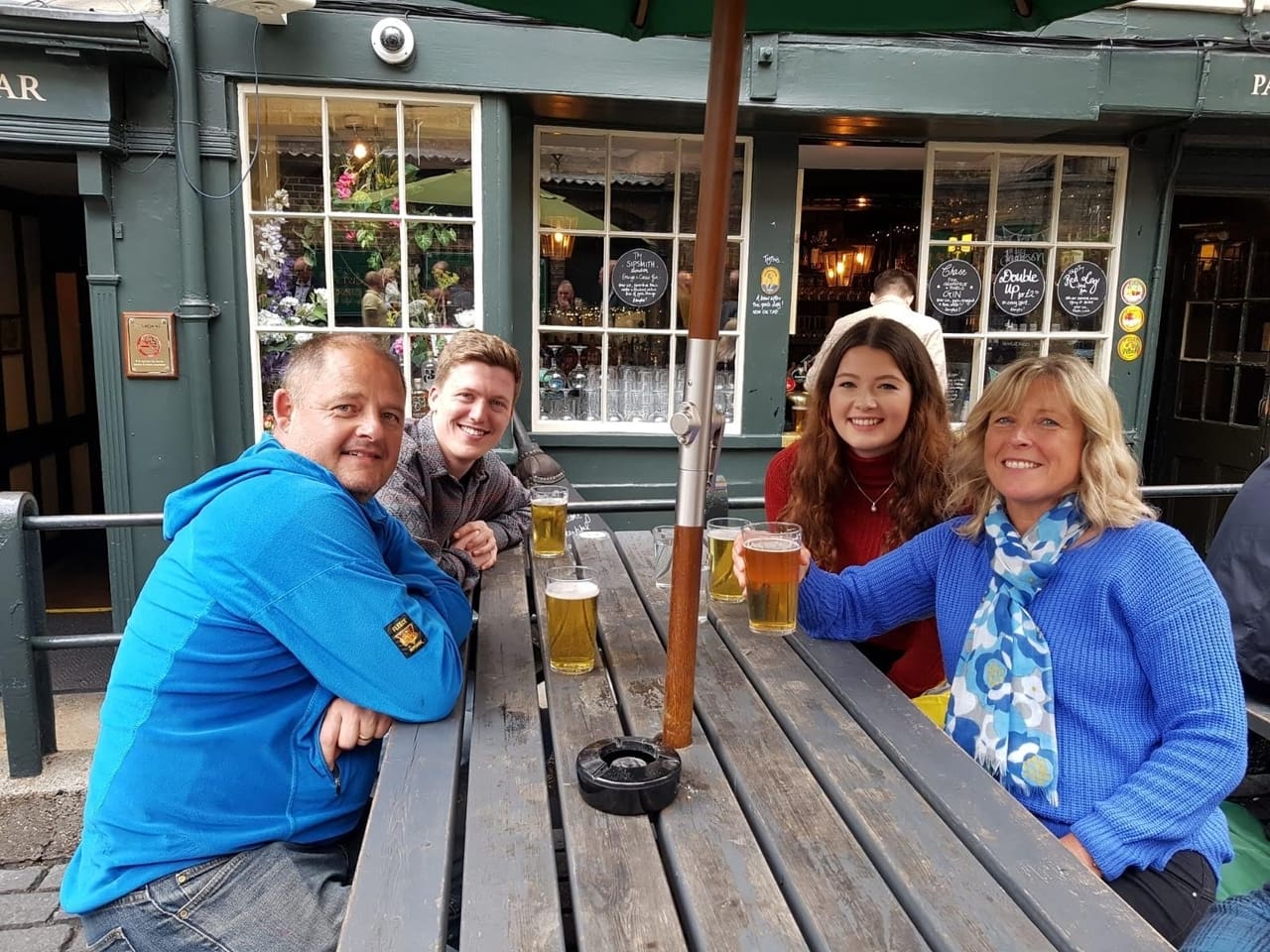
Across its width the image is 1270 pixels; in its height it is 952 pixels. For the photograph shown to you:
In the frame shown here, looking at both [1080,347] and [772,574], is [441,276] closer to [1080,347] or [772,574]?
[772,574]

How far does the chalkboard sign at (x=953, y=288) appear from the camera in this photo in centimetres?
552

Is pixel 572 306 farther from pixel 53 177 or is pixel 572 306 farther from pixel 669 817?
pixel 669 817

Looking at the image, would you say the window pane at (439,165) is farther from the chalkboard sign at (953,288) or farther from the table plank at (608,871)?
the table plank at (608,871)

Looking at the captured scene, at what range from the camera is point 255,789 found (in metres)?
1.50

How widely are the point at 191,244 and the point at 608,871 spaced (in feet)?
13.7

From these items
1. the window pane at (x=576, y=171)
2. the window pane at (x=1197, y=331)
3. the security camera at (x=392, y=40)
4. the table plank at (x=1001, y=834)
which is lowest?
the table plank at (x=1001, y=834)

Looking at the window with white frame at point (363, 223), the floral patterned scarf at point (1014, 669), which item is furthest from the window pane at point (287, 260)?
the floral patterned scarf at point (1014, 669)

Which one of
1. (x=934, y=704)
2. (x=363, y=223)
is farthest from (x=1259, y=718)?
(x=363, y=223)

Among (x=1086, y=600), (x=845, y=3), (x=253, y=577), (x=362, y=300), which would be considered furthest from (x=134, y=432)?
(x=1086, y=600)

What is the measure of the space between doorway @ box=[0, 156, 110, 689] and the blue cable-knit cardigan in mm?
5146

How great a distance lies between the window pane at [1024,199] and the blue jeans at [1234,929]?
4.64 m

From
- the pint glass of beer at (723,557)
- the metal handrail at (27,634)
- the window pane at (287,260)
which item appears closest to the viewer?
the pint glass of beer at (723,557)

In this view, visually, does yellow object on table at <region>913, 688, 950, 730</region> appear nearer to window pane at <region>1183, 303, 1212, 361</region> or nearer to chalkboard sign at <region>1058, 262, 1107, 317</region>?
chalkboard sign at <region>1058, 262, 1107, 317</region>

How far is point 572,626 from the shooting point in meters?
1.75
